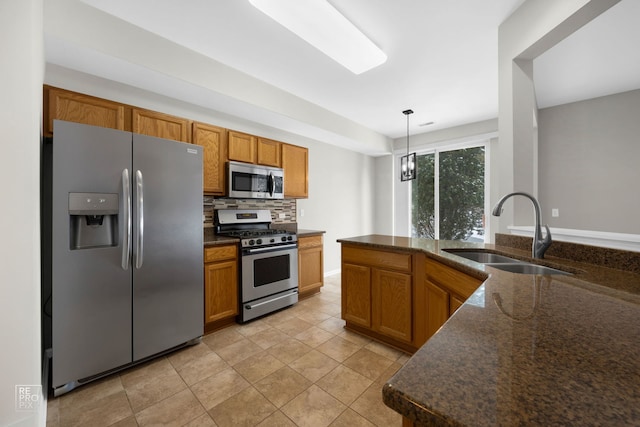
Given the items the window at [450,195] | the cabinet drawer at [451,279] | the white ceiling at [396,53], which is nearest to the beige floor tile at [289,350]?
the cabinet drawer at [451,279]

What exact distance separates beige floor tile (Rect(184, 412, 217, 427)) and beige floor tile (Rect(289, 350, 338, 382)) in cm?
66

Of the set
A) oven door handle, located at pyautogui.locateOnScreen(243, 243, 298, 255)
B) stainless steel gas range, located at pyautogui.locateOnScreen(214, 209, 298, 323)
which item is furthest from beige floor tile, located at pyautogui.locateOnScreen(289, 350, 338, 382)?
oven door handle, located at pyautogui.locateOnScreen(243, 243, 298, 255)

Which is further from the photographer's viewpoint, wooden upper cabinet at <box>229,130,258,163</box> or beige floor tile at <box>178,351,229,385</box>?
wooden upper cabinet at <box>229,130,258,163</box>

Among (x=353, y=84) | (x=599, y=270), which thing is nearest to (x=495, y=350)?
(x=599, y=270)

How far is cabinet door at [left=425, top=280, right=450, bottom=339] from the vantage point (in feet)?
5.75

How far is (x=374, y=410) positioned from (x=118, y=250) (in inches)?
81.6

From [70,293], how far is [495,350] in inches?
93.7

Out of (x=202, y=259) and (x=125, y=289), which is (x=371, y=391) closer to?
(x=202, y=259)

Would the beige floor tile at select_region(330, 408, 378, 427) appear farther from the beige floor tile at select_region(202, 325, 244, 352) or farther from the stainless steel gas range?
the stainless steel gas range

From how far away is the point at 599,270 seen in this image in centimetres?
126

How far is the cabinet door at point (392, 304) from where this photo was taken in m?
2.19

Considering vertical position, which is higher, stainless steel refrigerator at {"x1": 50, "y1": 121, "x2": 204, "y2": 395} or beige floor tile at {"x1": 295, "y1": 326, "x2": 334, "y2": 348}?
stainless steel refrigerator at {"x1": 50, "y1": 121, "x2": 204, "y2": 395}

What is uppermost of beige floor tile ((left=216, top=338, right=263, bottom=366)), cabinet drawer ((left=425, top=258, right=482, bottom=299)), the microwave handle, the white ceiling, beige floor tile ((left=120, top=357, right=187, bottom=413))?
the white ceiling

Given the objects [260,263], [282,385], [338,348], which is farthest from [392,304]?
[260,263]
